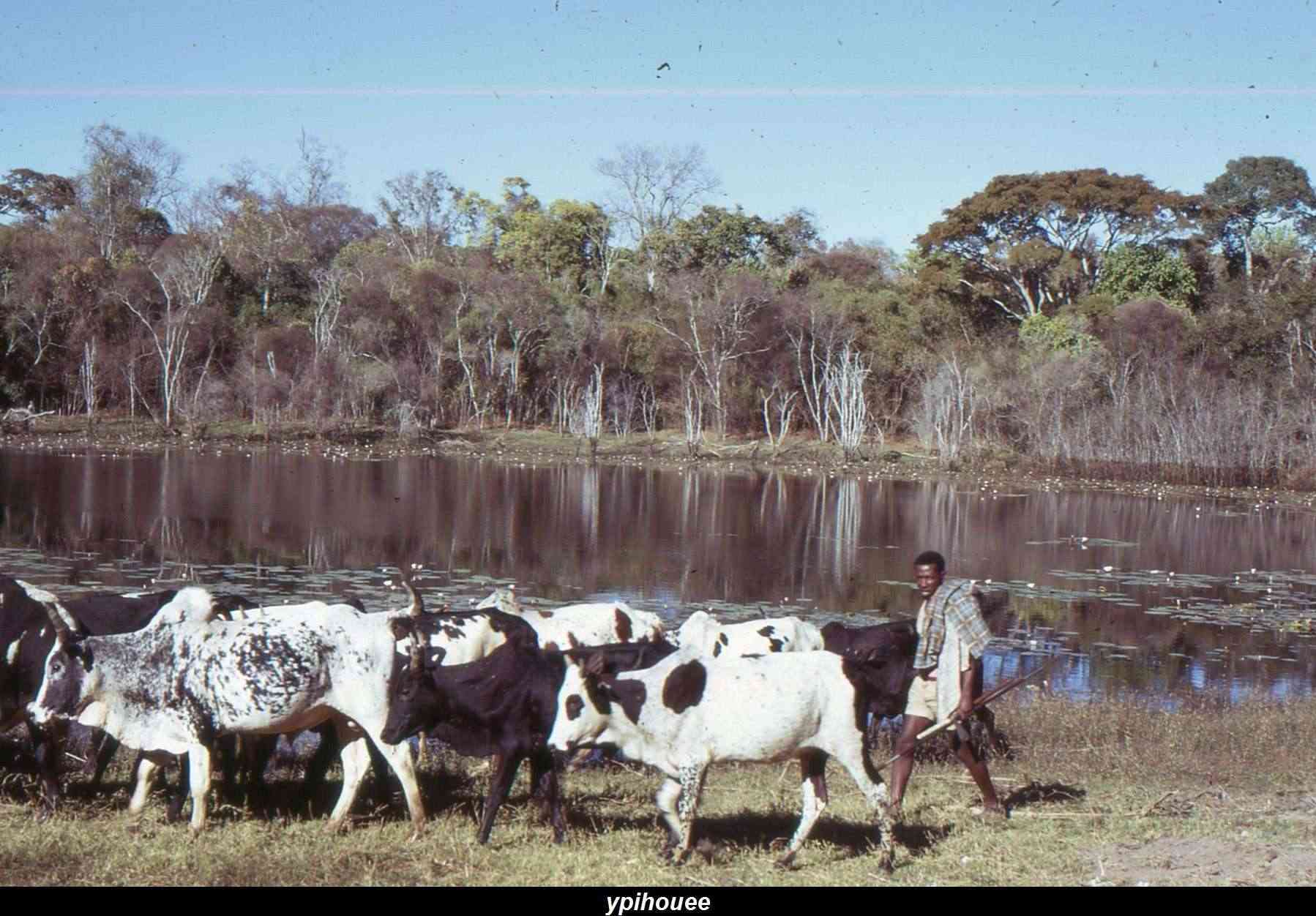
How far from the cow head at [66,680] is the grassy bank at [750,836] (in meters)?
0.61

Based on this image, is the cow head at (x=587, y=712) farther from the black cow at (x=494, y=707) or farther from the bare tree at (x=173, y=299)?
the bare tree at (x=173, y=299)

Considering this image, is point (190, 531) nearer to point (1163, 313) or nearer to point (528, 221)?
point (1163, 313)

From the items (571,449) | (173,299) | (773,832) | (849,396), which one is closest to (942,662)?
(773,832)

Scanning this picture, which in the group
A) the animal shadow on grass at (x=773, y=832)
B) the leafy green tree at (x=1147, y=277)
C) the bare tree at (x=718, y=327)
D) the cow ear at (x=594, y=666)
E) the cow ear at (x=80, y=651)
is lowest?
the animal shadow on grass at (x=773, y=832)

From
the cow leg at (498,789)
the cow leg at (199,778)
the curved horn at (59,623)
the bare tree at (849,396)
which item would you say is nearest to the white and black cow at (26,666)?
the curved horn at (59,623)

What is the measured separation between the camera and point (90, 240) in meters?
59.6

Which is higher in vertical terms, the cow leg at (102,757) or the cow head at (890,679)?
the cow head at (890,679)

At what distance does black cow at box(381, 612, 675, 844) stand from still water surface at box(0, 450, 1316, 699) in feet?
25.2

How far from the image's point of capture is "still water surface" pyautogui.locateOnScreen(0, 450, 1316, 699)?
766 inches

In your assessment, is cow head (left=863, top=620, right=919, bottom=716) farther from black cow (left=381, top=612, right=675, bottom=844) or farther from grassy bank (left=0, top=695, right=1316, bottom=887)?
black cow (left=381, top=612, right=675, bottom=844)

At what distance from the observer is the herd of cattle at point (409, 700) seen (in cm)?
810

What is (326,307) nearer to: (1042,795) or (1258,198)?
(1258,198)

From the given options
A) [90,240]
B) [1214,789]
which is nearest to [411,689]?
[1214,789]

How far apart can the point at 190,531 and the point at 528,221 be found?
44918mm
